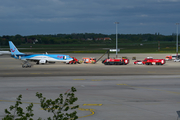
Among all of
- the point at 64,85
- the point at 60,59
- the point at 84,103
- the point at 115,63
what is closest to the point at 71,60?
the point at 60,59

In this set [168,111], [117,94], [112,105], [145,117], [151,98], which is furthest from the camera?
[117,94]

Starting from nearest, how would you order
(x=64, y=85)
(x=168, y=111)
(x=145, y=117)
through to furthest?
(x=145, y=117) < (x=168, y=111) < (x=64, y=85)

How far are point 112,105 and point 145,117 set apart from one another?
15.0 ft

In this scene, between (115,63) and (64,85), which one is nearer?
(64,85)

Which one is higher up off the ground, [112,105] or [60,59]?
[60,59]

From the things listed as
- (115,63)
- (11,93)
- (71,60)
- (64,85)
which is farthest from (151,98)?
(71,60)

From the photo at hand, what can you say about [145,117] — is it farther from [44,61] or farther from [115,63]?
[44,61]

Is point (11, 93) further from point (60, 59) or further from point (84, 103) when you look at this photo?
point (60, 59)

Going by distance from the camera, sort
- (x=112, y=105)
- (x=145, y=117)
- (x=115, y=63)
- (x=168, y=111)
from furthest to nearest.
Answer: (x=115, y=63)
(x=112, y=105)
(x=168, y=111)
(x=145, y=117)

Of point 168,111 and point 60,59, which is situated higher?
point 60,59

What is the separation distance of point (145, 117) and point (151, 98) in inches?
288

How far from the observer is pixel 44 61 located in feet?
249

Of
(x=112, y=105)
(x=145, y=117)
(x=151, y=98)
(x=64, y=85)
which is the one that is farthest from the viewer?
(x=64, y=85)

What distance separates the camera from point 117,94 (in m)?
28.8
